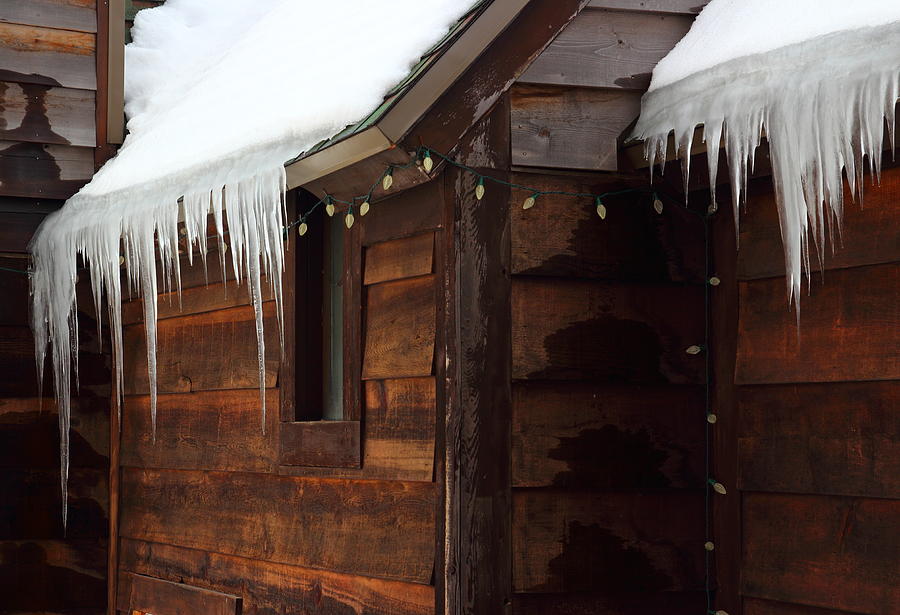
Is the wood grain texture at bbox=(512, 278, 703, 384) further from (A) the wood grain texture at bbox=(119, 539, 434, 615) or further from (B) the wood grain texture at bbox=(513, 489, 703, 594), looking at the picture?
(A) the wood grain texture at bbox=(119, 539, 434, 615)

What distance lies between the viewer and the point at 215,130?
5113 mm

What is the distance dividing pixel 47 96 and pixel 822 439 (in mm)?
4527

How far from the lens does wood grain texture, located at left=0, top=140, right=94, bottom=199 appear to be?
648cm

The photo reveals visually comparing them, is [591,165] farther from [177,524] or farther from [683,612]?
[177,524]

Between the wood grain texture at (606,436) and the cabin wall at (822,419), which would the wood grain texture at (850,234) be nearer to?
the cabin wall at (822,419)

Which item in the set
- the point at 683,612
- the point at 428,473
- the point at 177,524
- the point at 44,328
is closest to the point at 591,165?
the point at 428,473

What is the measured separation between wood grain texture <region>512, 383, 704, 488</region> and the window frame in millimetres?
679

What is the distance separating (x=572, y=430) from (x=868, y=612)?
101 cm

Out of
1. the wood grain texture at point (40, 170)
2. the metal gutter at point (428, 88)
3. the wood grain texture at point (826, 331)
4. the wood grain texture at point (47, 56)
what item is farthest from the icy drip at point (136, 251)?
the wood grain texture at point (826, 331)

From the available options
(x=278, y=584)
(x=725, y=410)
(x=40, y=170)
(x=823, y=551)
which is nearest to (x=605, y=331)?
(x=725, y=410)

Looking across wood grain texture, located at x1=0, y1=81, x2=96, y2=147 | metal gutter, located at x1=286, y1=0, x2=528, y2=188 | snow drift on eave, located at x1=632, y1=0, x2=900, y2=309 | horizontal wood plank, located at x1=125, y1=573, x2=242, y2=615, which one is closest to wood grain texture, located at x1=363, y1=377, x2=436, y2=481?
metal gutter, located at x1=286, y1=0, x2=528, y2=188

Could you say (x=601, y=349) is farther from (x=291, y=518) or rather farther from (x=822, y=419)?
(x=291, y=518)

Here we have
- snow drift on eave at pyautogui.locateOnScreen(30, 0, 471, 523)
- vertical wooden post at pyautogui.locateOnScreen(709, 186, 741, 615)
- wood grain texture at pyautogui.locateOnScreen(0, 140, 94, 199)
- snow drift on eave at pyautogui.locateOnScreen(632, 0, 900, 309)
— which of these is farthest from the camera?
wood grain texture at pyautogui.locateOnScreen(0, 140, 94, 199)

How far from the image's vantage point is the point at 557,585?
391cm
